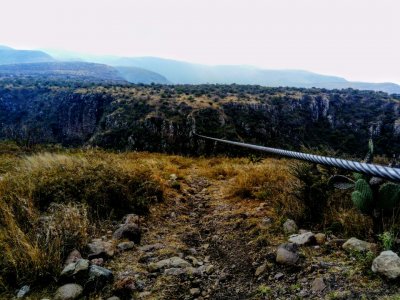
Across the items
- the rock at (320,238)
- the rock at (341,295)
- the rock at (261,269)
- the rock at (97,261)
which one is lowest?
the rock at (97,261)

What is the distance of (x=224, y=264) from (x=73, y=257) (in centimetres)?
160

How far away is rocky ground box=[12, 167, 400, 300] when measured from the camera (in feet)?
9.13

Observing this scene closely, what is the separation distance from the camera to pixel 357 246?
3.14m

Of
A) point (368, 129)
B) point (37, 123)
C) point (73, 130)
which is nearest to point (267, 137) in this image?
point (368, 129)

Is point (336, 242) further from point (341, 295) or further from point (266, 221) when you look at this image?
point (266, 221)

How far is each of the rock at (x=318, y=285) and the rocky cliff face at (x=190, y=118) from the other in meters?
42.5

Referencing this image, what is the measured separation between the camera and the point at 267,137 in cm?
6347

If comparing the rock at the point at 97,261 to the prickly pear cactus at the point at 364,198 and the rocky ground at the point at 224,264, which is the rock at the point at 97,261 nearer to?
the rocky ground at the point at 224,264

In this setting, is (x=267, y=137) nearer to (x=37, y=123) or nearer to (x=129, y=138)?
(x=129, y=138)

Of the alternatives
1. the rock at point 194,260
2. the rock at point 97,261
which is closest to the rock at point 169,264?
the rock at point 194,260

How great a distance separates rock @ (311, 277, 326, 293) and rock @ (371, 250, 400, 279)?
419 millimetres

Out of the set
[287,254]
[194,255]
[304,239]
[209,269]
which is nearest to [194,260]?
[194,255]

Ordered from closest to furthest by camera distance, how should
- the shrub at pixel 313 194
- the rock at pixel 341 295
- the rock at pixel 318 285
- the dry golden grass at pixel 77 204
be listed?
the rock at pixel 341 295 < the rock at pixel 318 285 < the dry golden grass at pixel 77 204 < the shrub at pixel 313 194

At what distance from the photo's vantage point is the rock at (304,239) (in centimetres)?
351
